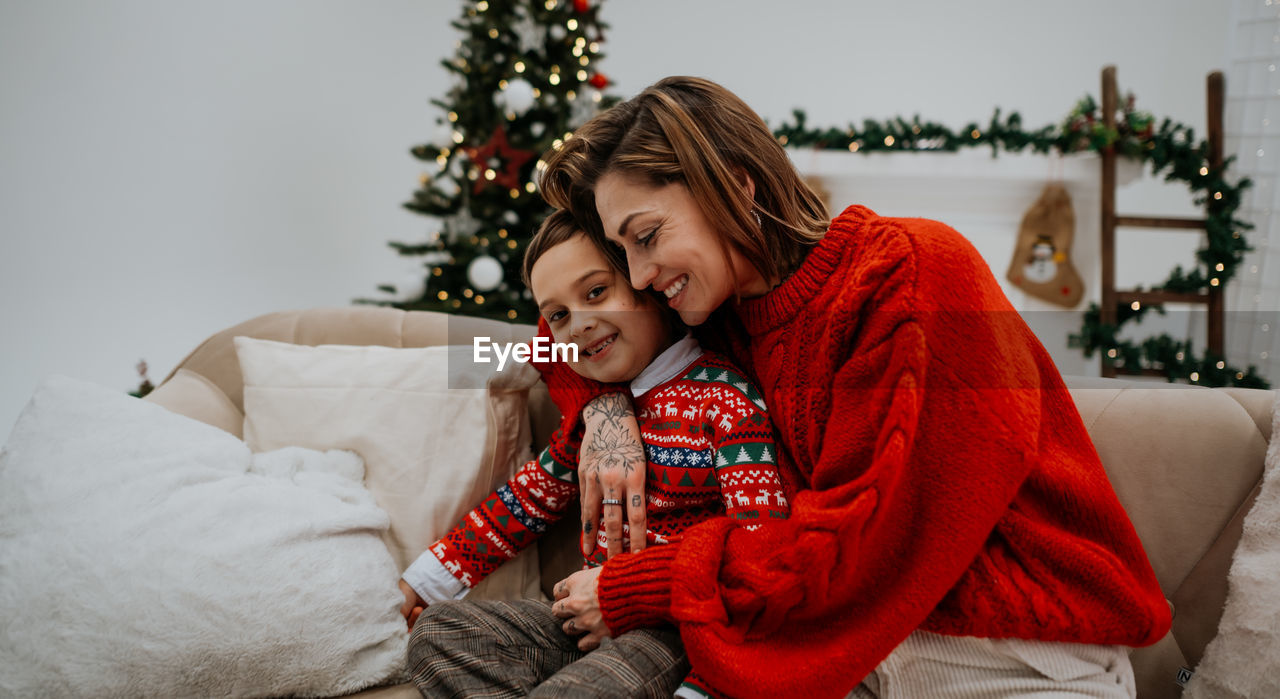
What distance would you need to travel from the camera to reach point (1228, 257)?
279 cm

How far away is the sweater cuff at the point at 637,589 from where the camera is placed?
2.98 ft

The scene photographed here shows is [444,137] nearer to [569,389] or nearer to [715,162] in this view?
[569,389]

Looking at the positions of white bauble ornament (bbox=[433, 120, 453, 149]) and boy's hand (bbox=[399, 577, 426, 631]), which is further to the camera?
white bauble ornament (bbox=[433, 120, 453, 149])

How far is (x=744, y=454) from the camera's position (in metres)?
1.00

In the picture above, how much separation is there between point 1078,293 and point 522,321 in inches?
98.9

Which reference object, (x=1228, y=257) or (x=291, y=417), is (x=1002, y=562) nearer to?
(x=291, y=417)

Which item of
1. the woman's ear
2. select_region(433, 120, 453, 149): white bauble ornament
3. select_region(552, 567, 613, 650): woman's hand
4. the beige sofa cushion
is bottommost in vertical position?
select_region(552, 567, 613, 650): woman's hand

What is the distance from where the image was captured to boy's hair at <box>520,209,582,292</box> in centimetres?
111

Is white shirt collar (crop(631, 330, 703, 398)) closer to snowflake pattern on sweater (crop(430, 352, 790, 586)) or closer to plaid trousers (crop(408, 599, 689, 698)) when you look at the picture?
snowflake pattern on sweater (crop(430, 352, 790, 586))

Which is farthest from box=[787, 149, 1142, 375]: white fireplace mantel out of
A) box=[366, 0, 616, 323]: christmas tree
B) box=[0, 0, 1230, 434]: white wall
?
box=[366, 0, 616, 323]: christmas tree

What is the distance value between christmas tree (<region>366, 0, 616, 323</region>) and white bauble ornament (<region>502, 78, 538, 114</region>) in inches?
2.9

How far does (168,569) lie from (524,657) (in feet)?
1.80

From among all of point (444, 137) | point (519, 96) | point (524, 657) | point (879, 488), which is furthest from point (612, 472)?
point (444, 137)

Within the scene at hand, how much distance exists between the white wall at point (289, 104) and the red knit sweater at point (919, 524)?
2.95 meters
